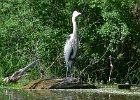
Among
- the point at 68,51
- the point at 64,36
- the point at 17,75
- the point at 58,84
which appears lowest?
the point at 58,84

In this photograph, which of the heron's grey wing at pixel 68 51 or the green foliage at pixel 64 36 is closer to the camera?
the heron's grey wing at pixel 68 51

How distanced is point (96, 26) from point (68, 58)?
92.2 inches

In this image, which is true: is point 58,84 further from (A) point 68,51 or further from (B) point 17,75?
(B) point 17,75

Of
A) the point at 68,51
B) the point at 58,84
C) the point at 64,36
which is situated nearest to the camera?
the point at 58,84

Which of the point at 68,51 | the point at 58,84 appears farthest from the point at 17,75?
the point at 58,84

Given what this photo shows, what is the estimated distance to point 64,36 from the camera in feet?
50.0

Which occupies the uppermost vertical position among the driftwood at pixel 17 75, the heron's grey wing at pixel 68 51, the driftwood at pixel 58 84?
the heron's grey wing at pixel 68 51

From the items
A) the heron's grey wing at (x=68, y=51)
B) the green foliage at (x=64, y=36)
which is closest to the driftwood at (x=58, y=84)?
the heron's grey wing at (x=68, y=51)

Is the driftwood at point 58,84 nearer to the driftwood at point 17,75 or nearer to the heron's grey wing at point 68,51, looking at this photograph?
the heron's grey wing at point 68,51

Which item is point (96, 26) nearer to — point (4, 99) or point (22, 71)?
point (22, 71)

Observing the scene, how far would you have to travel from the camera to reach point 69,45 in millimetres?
13133

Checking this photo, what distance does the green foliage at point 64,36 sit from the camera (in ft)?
48.0

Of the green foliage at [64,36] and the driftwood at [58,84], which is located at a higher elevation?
the green foliage at [64,36]

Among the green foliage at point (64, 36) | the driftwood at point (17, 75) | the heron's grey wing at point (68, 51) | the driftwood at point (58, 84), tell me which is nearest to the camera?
the driftwood at point (58, 84)
